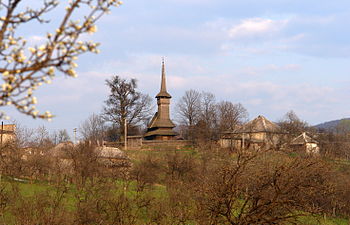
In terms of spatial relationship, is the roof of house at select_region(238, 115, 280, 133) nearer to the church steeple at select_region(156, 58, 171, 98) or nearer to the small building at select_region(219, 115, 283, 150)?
the small building at select_region(219, 115, 283, 150)

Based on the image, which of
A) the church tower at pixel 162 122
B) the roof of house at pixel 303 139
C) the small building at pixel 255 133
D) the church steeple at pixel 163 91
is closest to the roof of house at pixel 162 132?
the church tower at pixel 162 122

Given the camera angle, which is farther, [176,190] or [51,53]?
[176,190]

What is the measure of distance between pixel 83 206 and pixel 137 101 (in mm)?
46471

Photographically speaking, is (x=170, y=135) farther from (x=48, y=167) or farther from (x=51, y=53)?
(x=51, y=53)

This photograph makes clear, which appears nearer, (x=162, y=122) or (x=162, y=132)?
(x=162, y=132)

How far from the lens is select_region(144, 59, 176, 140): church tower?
64.5 meters

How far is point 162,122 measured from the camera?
66.1m

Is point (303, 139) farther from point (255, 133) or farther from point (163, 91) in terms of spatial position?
point (163, 91)

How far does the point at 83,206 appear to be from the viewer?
50.9ft

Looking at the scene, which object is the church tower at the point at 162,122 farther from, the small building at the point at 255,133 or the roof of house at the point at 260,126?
the roof of house at the point at 260,126

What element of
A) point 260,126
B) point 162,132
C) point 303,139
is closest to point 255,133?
point 260,126

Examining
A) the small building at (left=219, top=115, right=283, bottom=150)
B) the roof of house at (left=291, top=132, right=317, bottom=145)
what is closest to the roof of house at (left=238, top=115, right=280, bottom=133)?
the small building at (left=219, top=115, right=283, bottom=150)

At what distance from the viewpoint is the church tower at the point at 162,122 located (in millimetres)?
64544

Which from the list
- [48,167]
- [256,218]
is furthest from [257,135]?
[256,218]
